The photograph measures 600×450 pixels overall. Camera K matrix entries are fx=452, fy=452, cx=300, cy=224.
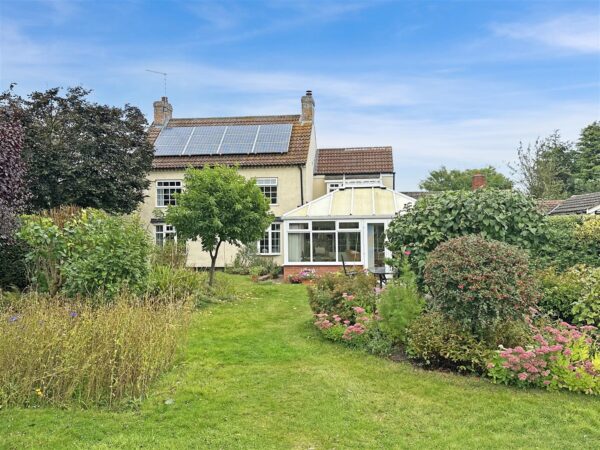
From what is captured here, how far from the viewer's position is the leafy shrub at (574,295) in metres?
7.80

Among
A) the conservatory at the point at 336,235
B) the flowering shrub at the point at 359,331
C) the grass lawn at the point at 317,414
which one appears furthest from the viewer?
the conservatory at the point at 336,235

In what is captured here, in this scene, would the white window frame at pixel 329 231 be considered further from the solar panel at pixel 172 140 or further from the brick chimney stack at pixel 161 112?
the brick chimney stack at pixel 161 112

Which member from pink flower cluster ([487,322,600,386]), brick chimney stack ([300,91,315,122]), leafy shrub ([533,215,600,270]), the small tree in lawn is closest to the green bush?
the small tree in lawn

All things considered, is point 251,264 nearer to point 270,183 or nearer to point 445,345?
point 270,183

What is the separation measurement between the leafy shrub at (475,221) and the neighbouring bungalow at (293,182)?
380 inches

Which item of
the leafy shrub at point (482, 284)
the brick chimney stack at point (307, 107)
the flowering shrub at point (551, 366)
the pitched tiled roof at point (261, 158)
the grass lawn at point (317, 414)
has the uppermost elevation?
the brick chimney stack at point (307, 107)

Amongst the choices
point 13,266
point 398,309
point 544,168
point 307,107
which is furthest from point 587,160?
point 13,266

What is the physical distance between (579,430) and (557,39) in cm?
988

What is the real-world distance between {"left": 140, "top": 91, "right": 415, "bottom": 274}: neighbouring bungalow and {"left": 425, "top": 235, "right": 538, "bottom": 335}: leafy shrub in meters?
11.9

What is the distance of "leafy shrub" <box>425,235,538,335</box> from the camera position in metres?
6.24

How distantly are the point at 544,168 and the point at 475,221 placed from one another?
1238 inches

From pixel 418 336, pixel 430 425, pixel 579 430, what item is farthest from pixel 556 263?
pixel 430 425

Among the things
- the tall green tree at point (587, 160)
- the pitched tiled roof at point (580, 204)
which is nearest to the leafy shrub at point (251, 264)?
the pitched tiled roof at point (580, 204)

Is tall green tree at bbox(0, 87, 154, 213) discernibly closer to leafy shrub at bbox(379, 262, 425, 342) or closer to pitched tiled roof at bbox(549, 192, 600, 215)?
leafy shrub at bbox(379, 262, 425, 342)
